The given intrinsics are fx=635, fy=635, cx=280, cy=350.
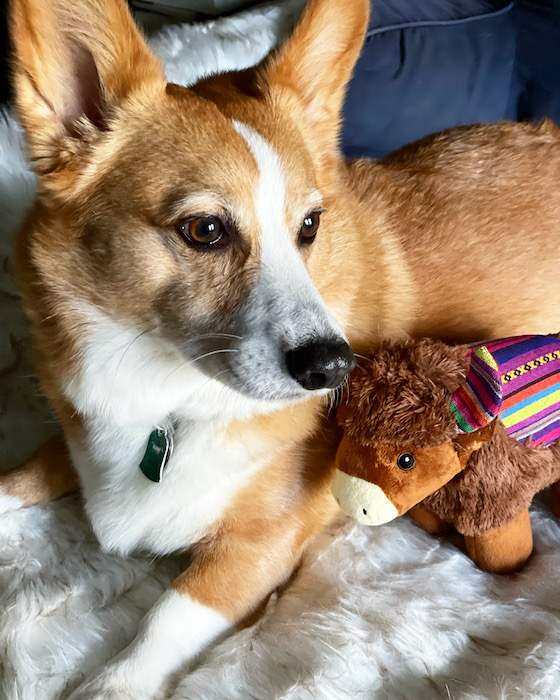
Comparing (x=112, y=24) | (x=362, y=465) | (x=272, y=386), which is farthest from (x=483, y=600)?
(x=112, y=24)

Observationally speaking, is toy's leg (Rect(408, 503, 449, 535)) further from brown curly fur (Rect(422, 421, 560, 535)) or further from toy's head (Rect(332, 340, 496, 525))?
toy's head (Rect(332, 340, 496, 525))

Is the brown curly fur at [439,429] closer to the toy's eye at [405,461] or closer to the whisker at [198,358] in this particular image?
the toy's eye at [405,461]

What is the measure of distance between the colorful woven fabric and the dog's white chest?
1.40 feet

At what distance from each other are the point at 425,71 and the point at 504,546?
156 centimetres

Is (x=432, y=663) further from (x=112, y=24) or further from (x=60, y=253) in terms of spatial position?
(x=112, y=24)

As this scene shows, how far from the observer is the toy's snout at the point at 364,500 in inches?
42.2

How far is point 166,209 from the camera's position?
3.20ft

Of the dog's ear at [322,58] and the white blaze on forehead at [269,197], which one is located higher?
the dog's ear at [322,58]

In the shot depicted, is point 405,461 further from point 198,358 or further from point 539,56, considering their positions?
point 539,56

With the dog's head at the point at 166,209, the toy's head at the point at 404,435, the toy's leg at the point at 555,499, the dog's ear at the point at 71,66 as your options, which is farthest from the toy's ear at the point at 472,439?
the dog's ear at the point at 71,66

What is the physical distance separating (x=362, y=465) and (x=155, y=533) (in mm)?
413

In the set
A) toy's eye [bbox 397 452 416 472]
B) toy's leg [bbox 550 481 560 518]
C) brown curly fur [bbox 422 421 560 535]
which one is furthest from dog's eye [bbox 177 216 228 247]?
toy's leg [bbox 550 481 560 518]

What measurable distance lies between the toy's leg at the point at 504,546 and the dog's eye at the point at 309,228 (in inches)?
24.9

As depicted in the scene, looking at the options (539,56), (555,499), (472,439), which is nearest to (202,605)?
(472,439)
